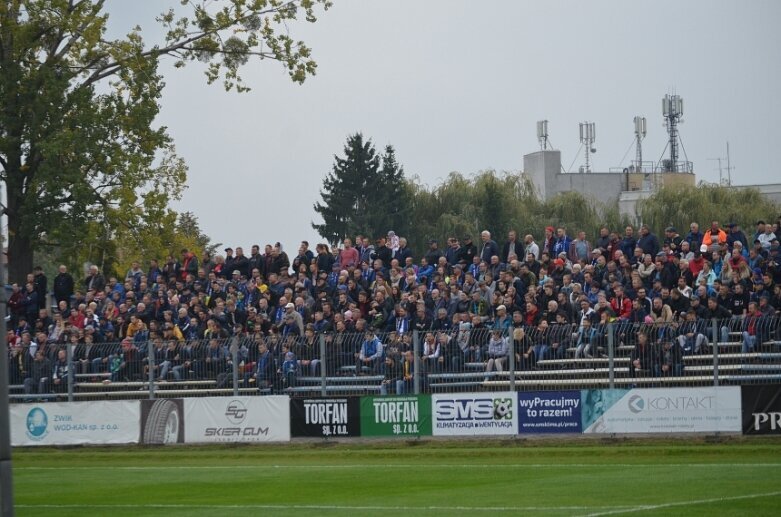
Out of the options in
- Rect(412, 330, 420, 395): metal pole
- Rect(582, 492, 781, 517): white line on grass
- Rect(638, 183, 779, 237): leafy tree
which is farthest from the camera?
Rect(638, 183, 779, 237): leafy tree

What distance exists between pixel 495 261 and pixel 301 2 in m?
17.6

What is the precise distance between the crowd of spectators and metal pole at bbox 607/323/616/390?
14cm

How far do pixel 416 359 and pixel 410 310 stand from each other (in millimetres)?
1480

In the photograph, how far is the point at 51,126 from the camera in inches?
1713

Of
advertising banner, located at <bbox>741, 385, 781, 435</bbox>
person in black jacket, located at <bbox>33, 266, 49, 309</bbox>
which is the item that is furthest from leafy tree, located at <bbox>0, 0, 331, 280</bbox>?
advertising banner, located at <bbox>741, 385, 781, 435</bbox>

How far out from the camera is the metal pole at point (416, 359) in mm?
28625

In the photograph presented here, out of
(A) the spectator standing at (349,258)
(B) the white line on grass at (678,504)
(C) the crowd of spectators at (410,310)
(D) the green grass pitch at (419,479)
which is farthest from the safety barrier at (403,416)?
(B) the white line on grass at (678,504)

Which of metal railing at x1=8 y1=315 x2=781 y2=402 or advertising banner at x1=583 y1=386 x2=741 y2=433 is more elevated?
metal railing at x1=8 y1=315 x2=781 y2=402

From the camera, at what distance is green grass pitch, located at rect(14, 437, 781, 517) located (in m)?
15.8

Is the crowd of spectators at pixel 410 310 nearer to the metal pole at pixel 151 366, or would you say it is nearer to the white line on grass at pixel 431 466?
the metal pole at pixel 151 366

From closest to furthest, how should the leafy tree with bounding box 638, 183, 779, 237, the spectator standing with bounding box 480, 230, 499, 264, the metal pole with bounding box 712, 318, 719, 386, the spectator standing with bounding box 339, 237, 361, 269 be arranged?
1. the metal pole with bounding box 712, 318, 719, 386
2. the spectator standing with bounding box 480, 230, 499, 264
3. the spectator standing with bounding box 339, 237, 361, 269
4. the leafy tree with bounding box 638, 183, 779, 237

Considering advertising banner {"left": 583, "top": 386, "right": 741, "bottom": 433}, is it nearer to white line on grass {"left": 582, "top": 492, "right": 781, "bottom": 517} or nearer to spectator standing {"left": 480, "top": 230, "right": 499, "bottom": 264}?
spectator standing {"left": 480, "top": 230, "right": 499, "bottom": 264}

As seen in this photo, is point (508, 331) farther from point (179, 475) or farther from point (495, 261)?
point (179, 475)

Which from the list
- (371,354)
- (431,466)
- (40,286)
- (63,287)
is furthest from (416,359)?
(40,286)
